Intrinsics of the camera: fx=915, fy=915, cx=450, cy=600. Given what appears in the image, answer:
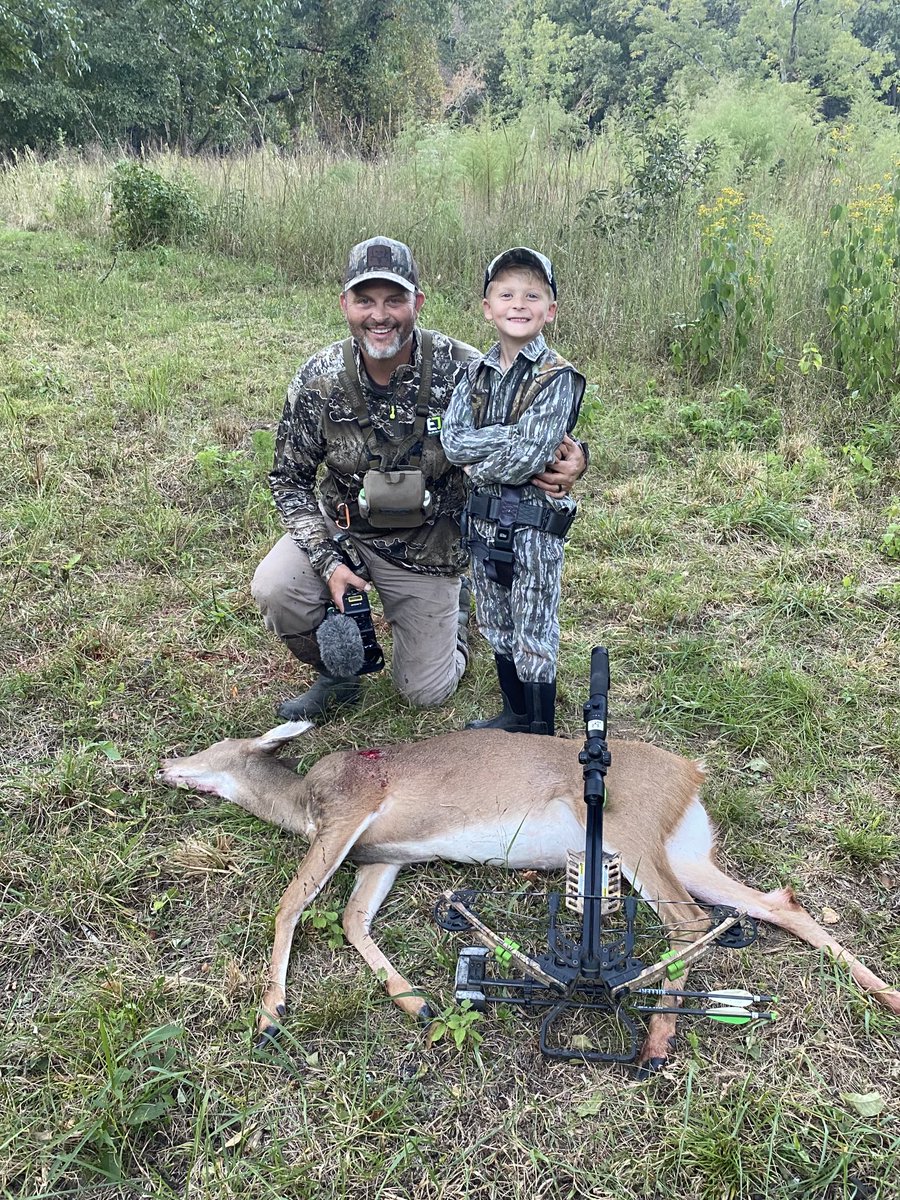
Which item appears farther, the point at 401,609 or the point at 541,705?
the point at 401,609

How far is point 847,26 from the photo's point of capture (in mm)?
27172

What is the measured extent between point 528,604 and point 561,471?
1.65 feet

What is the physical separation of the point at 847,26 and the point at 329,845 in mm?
32477

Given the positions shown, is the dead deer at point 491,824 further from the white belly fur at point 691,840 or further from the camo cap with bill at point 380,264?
the camo cap with bill at point 380,264

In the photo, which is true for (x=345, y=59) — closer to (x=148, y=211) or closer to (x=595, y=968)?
(x=148, y=211)

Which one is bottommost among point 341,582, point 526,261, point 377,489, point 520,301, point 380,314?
point 341,582

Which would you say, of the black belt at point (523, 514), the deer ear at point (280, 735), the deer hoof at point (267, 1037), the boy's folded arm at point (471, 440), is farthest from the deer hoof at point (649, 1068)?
the boy's folded arm at point (471, 440)

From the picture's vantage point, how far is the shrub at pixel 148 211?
36.5 ft

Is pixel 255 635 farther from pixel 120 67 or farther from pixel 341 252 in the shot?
pixel 120 67

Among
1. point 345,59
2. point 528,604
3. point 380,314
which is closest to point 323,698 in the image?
point 528,604

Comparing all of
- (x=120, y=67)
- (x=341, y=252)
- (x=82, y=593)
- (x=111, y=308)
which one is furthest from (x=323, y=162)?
(x=120, y=67)

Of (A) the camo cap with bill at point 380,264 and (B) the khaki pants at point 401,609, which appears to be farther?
(B) the khaki pants at point 401,609

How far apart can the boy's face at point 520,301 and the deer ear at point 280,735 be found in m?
1.59

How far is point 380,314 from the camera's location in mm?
3625
